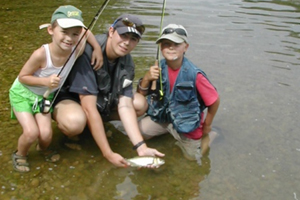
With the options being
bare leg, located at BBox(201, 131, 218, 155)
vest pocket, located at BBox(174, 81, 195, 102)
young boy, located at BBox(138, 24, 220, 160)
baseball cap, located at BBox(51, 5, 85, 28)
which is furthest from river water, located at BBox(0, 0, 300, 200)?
baseball cap, located at BBox(51, 5, 85, 28)

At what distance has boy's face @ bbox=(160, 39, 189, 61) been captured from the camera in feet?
13.2

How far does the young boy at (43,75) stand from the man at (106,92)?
137 mm

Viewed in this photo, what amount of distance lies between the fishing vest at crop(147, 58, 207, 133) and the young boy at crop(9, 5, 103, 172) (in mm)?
935

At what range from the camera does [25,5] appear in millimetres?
10531

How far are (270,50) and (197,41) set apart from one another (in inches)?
64.9

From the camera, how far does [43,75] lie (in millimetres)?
3777

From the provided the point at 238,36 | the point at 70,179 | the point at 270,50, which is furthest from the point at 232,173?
the point at 238,36

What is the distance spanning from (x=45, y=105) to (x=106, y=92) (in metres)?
0.71

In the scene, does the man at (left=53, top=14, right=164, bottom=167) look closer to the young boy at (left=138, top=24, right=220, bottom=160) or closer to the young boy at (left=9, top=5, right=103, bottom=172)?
the young boy at (left=9, top=5, right=103, bottom=172)

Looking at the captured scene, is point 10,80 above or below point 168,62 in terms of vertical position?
below

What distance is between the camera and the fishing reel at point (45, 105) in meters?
3.75

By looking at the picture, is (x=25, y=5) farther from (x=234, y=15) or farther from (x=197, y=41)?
(x=234, y=15)

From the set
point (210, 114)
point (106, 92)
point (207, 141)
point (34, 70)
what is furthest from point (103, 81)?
point (207, 141)

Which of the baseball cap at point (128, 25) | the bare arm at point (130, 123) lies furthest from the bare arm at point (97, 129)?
the baseball cap at point (128, 25)
